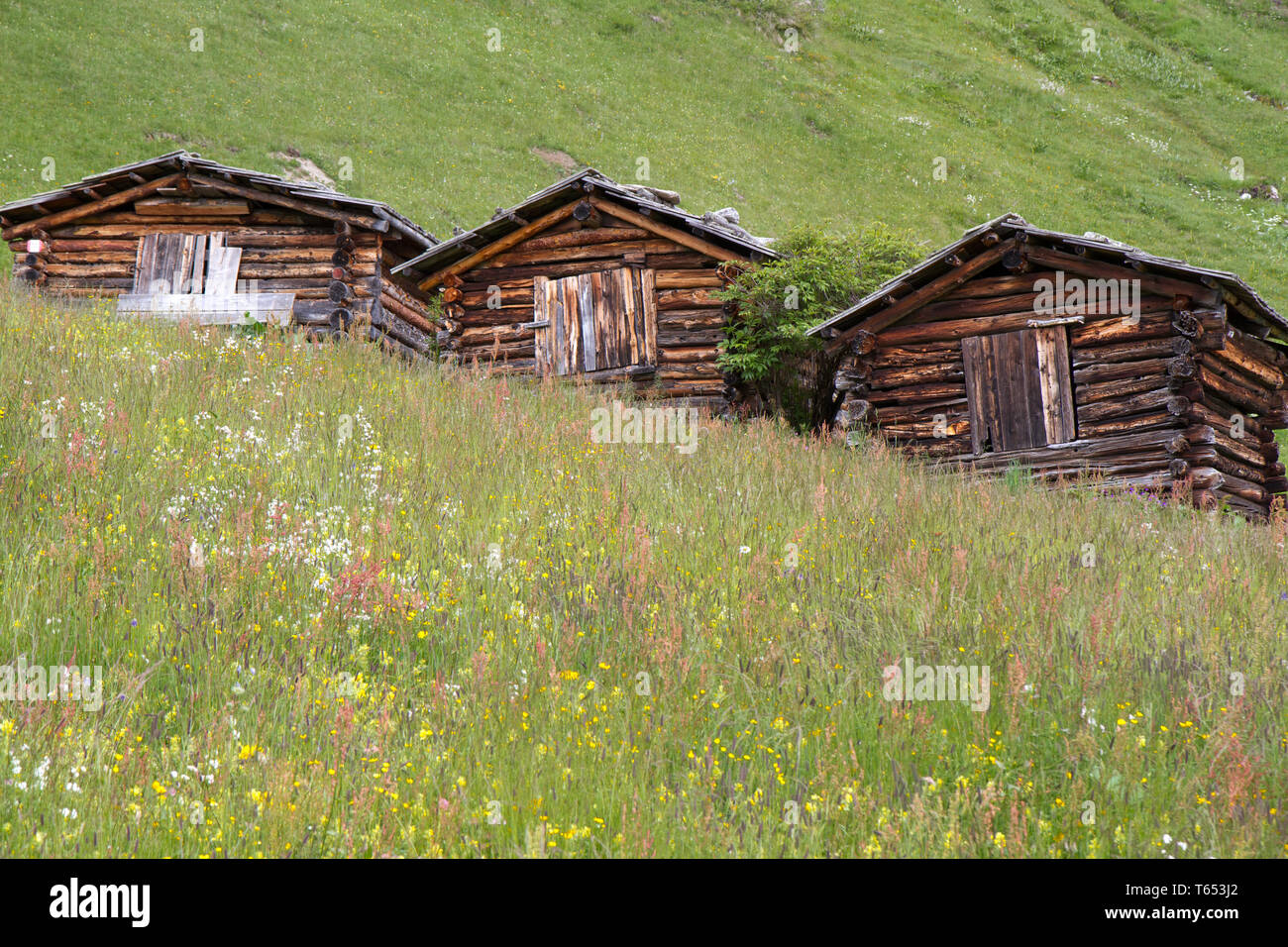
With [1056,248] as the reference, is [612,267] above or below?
A: above

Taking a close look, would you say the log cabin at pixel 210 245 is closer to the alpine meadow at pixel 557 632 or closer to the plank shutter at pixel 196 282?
the plank shutter at pixel 196 282

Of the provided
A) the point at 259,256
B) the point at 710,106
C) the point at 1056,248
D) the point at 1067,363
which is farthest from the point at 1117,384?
the point at 710,106

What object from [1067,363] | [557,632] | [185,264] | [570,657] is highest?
[185,264]

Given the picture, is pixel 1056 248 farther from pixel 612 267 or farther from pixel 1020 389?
pixel 612 267

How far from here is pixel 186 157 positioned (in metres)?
18.4

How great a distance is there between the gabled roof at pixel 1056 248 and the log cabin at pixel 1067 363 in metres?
0.03

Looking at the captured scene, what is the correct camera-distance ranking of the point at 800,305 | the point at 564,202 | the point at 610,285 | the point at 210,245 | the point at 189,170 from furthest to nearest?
the point at 210,245, the point at 189,170, the point at 564,202, the point at 610,285, the point at 800,305

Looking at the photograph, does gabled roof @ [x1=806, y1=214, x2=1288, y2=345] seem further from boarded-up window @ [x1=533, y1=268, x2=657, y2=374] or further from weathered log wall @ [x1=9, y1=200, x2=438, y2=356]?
weathered log wall @ [x1=9, y1=200, x2=438, y2=356]

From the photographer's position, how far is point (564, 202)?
59.1ft

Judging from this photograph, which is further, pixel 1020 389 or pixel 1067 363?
pixel 1020 389

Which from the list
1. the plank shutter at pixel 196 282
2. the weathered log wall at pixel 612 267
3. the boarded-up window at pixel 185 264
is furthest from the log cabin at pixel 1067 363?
the boarded-up window at pixel 185 264

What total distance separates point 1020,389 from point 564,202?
851 centimetres

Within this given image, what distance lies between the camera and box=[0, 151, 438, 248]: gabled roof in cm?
1827
